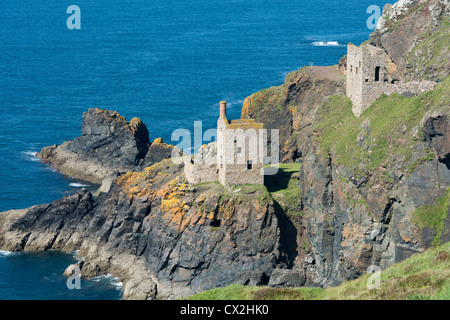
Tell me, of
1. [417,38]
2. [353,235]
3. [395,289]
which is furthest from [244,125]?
[395,289]

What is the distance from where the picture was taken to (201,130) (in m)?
156

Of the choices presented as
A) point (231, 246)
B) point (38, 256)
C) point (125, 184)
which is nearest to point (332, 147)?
point (231, 246)

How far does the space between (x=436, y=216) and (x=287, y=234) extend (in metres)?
22.6

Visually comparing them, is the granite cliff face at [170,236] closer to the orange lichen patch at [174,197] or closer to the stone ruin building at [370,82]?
the orange lichen patch at [174,197]

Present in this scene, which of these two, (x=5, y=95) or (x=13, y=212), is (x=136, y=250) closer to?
(x=13, y=212)

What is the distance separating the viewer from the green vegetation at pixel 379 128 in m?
79.1

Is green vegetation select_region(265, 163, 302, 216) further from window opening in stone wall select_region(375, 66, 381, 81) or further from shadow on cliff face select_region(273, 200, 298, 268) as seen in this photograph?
window opening in stone wall select_region(375, 66, 381, 81)

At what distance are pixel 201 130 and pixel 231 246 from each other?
229 ft

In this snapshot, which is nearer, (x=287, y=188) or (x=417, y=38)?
(x=417, y=38)

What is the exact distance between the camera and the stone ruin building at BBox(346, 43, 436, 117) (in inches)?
3406

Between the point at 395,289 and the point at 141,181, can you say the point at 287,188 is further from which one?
the point at 395,289

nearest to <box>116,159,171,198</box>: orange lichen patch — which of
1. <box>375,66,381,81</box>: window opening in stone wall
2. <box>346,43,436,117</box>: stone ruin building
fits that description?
<box>346,43,436,117</box>: stone ruin building

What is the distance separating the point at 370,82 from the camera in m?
88.4
